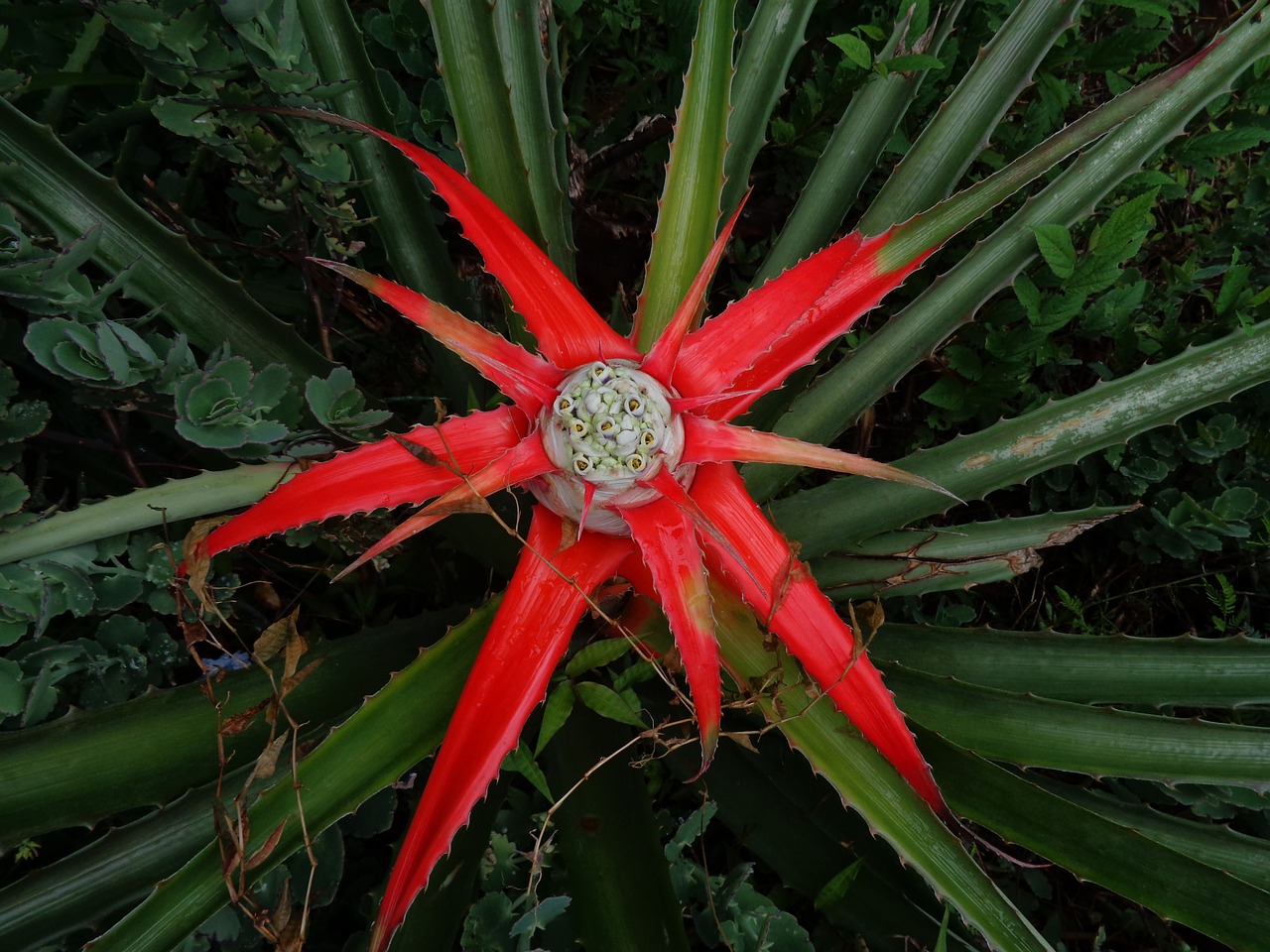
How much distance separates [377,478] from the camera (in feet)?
2.97

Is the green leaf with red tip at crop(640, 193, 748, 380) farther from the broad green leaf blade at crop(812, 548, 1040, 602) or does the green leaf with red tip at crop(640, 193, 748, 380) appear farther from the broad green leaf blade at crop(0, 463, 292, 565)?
the broad green leaf blade at crop(812, 548, 1040, 602)

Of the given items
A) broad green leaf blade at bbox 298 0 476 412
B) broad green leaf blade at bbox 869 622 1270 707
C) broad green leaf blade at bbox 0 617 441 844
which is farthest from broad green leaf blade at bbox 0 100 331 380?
broad green leaf blade at bbox 869 622 1270 707

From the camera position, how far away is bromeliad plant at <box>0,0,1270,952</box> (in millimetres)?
912

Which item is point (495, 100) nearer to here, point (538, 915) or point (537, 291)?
point (537, 291)

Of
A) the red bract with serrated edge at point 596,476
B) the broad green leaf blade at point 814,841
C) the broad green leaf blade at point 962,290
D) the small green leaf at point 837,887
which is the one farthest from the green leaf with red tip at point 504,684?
the small green leaf at point 837,887

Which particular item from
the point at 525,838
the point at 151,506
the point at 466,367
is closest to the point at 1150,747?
the point at 525,838

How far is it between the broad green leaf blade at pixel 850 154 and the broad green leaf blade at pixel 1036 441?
443mm

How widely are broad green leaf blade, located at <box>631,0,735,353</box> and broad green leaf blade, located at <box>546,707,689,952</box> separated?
0.71 meters

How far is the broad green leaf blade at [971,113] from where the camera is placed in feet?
4.50

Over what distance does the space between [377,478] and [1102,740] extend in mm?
1117

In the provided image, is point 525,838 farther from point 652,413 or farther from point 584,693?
point 652,413

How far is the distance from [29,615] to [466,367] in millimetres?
782

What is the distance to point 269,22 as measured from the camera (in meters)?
1.08

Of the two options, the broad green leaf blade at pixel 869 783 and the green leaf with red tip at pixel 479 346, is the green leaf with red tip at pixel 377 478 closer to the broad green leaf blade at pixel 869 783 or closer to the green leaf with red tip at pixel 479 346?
the green leaf with red tip at pixel 479 346
